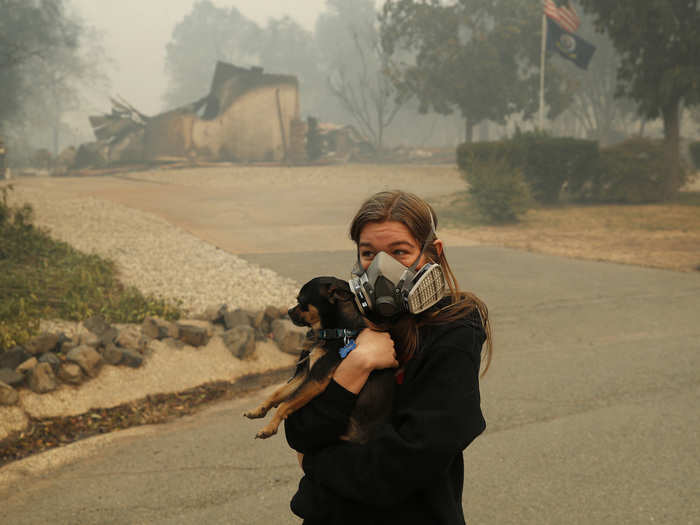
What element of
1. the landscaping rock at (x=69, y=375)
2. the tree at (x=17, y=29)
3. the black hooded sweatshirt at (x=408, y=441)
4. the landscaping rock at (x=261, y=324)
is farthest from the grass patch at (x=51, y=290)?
the tree at (x=17, y=29)

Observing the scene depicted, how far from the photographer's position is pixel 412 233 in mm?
1632

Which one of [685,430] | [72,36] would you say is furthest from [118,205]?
[72,36]

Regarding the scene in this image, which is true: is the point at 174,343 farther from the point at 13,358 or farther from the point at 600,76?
the point at 600,76

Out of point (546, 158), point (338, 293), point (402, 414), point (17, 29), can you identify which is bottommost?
point (402, 414)

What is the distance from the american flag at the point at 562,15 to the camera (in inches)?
833

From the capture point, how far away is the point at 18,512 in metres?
3.38

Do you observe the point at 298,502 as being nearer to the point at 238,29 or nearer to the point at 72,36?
the point at 72,36

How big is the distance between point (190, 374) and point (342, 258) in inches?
214

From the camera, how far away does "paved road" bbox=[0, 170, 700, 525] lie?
3.45 m

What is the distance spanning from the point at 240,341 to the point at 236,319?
50cm

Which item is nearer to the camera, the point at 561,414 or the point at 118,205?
the point at 561,414

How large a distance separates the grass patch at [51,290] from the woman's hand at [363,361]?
440cm

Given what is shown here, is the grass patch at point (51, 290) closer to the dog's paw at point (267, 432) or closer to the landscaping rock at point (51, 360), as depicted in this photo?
the landscaping rock at point (51, 360)

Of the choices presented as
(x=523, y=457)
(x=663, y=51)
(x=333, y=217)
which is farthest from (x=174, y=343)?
(x=663, y=51)
